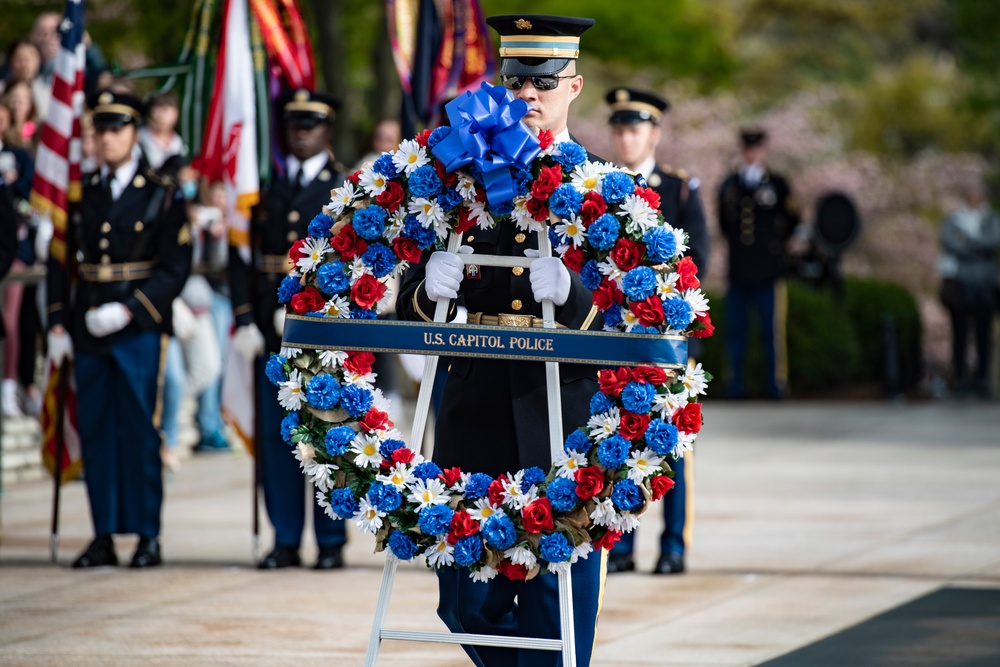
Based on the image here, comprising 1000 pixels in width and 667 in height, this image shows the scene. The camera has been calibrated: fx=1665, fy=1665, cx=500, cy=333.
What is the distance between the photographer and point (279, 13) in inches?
367

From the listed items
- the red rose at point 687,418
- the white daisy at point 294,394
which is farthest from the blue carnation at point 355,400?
the red rose at point 687,418

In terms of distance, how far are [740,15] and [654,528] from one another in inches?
1174

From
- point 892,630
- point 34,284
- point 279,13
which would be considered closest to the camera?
point 892,630

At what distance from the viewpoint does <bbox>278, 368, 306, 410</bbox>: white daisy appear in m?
4.95

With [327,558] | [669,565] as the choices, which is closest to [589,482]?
[669,565]

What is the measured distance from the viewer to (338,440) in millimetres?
4844

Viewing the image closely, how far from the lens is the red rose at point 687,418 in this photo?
4758mm

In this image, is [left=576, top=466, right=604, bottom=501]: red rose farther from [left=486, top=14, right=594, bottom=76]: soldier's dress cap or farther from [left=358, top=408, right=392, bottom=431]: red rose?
[left=486, top=14, right=594, bottom=76]: soldier's dress cap

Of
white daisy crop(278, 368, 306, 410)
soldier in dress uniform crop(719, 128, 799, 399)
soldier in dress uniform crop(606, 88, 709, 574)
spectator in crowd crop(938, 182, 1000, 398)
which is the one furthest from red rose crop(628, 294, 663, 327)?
spectator in crowd crop(938, 182, 1000, 398)

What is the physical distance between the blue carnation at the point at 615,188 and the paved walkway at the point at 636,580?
7.55 ft

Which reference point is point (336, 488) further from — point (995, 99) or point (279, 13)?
point (995, 99)

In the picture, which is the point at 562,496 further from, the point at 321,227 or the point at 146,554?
the point at 146,554

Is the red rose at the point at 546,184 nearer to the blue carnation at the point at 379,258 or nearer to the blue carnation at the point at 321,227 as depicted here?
the blue carnation at the point at 379,258

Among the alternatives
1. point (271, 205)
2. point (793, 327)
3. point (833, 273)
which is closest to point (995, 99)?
point (833, 273)
